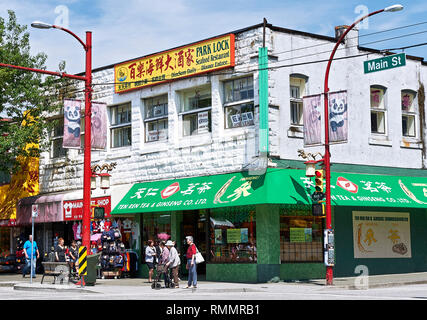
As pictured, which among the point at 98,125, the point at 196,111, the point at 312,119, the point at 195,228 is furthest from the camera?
the point at 195,228

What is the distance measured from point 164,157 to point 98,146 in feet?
10.2

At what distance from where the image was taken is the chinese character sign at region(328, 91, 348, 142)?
2389cm

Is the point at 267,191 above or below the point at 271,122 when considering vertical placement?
below

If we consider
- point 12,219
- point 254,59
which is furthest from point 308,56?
point 12,219

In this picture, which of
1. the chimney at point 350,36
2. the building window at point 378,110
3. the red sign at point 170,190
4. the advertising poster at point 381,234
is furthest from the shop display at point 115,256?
the chimney at point 350,36

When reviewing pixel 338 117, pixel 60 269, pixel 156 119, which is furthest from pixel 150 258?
pixel 338 117

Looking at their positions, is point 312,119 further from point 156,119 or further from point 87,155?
point 87,155

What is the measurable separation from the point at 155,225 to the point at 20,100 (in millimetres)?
7973

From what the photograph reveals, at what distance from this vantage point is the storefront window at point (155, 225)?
28.8 meters

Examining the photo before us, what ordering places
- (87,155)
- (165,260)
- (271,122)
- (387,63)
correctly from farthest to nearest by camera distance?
(271,122)
(87,155)
(165,260)
(387,63)

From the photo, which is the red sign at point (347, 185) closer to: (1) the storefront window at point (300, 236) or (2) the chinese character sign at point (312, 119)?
(1) the storefront window at point (300, 236)

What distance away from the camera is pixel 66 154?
3331 cm

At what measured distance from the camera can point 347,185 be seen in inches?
1011

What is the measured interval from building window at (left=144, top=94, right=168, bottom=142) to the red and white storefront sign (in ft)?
10.0
